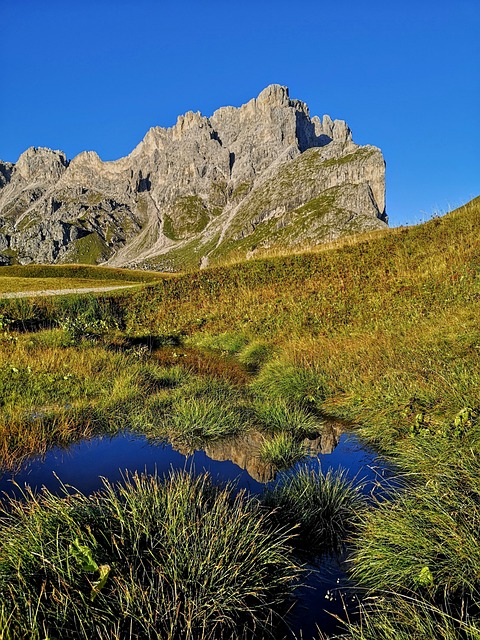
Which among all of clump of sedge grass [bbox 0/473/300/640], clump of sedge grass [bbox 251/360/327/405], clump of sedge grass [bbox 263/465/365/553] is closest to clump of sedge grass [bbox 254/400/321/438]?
clump of sedge grass [bbox 251/360/327/405]

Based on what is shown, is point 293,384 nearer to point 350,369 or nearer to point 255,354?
point 350,369

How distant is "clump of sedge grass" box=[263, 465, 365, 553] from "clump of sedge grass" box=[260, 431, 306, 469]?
115 centimetres

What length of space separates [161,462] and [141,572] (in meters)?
3.58

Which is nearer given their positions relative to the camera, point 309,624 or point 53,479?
point 309,624

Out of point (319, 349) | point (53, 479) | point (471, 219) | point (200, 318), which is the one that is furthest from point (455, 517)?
point (471, 219)

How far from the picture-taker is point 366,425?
364 inches

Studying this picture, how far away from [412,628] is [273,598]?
1454 mm

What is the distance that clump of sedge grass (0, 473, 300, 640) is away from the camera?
3.37 meters

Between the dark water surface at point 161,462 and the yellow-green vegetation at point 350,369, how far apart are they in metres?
0.54

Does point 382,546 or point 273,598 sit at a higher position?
point 382,546

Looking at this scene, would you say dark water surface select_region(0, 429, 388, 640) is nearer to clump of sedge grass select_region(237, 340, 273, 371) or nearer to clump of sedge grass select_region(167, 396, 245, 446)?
clump of sedge grass select_region(167, 396, 245, 446)

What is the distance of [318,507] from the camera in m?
5.73

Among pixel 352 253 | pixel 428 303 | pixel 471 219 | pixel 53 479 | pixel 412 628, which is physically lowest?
pixel 53 479

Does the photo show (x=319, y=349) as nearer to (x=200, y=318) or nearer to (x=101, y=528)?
(x=200, y=318)
